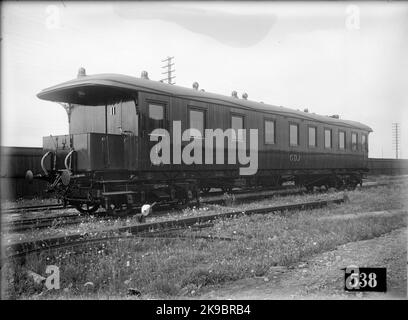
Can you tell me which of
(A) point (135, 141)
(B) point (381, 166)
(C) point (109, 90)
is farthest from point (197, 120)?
(B) point (381, 166)

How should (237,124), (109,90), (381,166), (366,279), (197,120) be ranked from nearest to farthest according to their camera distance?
(366,279) < (109,90) < (197,120) < (237,124) < (381,166)

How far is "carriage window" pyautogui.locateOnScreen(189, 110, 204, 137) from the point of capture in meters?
10.2

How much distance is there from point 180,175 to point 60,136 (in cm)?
329

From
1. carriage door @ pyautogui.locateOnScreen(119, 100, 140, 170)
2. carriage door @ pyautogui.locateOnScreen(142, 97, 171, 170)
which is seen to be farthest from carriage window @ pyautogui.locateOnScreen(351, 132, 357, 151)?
carriage door @ pyautogui.locateOnScreen(119, 100, 140, 170)

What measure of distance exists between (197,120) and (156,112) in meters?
1.52

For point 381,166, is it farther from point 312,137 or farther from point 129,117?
point 129,117

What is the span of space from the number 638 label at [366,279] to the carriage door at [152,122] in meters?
5.92

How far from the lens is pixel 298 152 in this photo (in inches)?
552

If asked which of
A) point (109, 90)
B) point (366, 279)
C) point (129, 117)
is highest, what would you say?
point (109, 90)

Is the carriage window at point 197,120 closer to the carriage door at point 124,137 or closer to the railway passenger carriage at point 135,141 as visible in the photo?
the railway passenger carriage at point 135,141

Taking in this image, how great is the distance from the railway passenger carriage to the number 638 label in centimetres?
571

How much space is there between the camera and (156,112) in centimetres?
922

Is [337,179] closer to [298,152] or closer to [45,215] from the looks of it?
[298,152]
